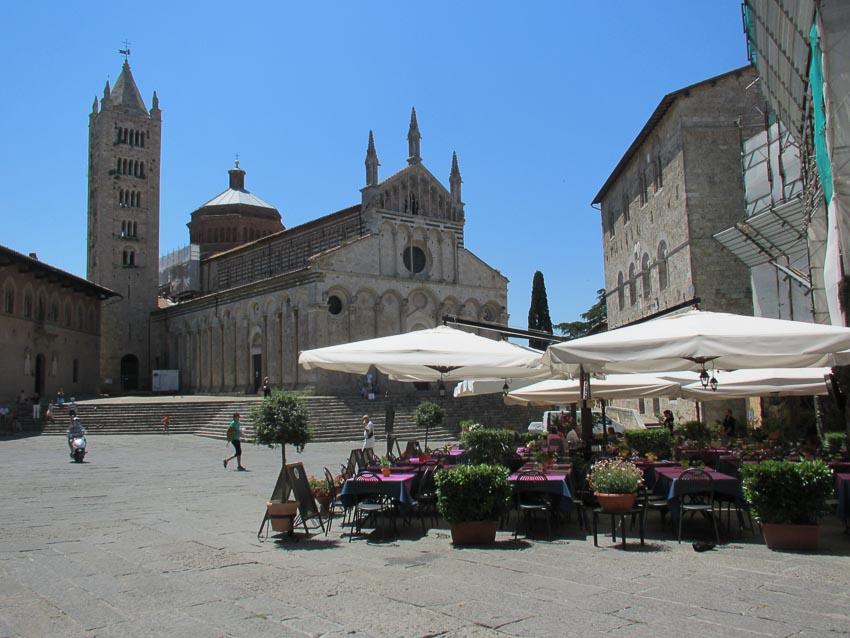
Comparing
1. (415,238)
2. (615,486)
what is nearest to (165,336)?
(415,238)

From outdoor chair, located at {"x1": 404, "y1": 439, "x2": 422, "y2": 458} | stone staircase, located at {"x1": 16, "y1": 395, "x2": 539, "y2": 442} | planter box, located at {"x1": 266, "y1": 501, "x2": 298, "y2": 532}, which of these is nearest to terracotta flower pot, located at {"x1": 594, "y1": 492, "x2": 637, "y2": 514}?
planter box, located at {"x1": 266, "y1": 501, "x2": 298, "y2": 532}

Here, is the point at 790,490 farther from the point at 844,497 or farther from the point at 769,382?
the point at 769,382

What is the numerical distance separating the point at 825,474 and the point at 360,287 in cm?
3534

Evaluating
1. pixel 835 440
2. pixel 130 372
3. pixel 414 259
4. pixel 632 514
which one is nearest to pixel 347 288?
pixel 414 259

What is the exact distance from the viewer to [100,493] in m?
13.2

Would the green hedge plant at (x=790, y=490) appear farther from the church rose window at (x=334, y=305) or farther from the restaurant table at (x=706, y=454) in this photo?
the church rose window at (x=334, y=305)

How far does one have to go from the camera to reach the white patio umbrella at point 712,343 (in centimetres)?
760

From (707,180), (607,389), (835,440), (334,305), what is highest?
(707,180)

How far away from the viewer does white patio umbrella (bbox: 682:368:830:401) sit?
41.5ft

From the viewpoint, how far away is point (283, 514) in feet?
27.4

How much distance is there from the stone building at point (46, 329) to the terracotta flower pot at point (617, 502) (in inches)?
1353

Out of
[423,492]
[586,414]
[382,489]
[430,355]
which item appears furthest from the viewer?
[586,414]

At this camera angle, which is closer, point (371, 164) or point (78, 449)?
point (78, 449)

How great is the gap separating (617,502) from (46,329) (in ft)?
132
